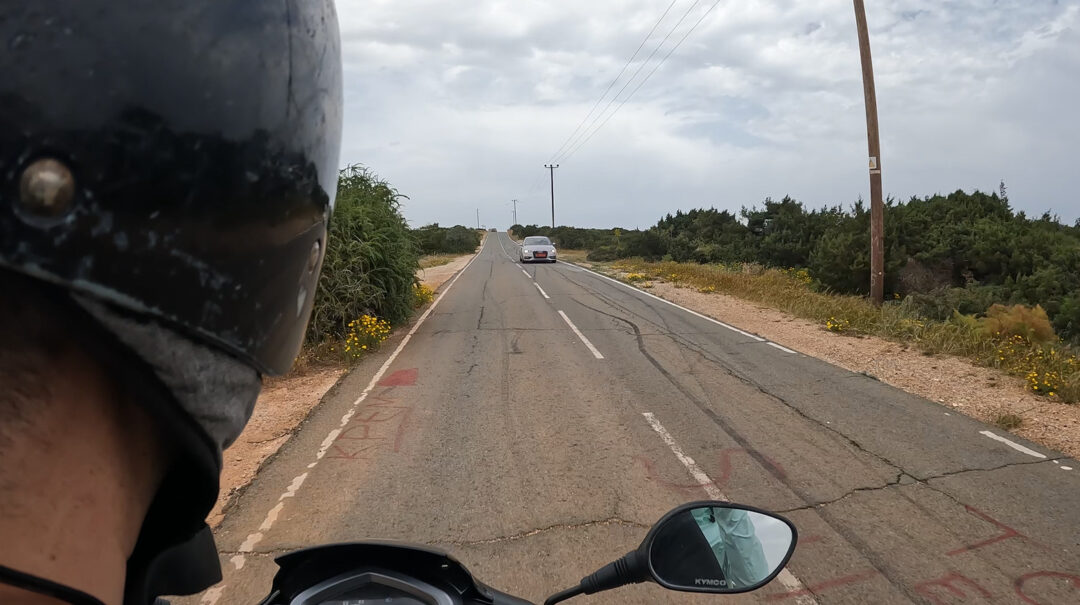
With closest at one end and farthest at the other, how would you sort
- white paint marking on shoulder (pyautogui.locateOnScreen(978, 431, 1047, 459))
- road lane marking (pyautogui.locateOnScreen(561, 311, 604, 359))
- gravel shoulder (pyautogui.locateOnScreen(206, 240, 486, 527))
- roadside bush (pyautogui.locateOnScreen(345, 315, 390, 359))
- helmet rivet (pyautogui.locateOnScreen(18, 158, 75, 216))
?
helmet rivet (pyautogui.locateOnScreen(18, 158, 75, 216)) → gravel shoulder (pyautogui.locateOnScreen(206, 240, 486, 527)) → white paint marking on shoulder (pyautogui.locateOnScreen(978, 431, 1047, 459)) → road lane marking (pyautogui.locateOnScreen(561, 311, 604, 359)) → roadside bush (pyautogui.locateOnScreen(345, 315, 390, 359))

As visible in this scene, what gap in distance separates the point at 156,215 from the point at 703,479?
4.28 m

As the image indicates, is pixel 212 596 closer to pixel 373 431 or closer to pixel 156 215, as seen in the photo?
pixel 373 431

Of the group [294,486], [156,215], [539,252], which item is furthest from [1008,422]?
[539,252]

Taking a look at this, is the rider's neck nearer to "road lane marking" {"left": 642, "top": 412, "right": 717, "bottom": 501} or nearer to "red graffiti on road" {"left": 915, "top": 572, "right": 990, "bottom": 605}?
"red graffiti on road" {"left": 915, "top": 572, "right": 990, "bottom": 605}

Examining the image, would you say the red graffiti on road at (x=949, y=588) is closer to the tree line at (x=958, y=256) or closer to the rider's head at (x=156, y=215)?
the rider's head at (x=156, y=215)

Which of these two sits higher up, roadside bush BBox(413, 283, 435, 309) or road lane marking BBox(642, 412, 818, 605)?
roadside bush BBox(413, 283, 435, 309)

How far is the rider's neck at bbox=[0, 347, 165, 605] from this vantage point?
493mm

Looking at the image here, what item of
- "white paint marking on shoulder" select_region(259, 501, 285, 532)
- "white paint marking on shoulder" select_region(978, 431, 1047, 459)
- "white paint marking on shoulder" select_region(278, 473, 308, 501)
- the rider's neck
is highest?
the rider's neck

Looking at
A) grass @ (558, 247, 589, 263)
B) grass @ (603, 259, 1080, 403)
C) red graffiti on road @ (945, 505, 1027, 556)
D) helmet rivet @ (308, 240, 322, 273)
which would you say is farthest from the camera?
grass @ (558, 247, 589, 263)

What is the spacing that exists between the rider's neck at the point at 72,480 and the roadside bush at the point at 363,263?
8918 mm

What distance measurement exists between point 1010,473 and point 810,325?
739cm

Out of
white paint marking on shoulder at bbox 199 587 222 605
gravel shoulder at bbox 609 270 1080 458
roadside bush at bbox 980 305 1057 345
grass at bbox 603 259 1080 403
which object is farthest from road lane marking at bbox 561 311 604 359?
white paint marking on shoulder at bbox 199 587 222 605

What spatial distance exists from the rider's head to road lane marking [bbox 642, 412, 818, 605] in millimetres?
2053

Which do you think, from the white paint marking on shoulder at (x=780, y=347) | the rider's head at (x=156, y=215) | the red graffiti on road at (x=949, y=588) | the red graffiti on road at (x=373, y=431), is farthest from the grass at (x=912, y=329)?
the rider's head at (x=156, y=215)
